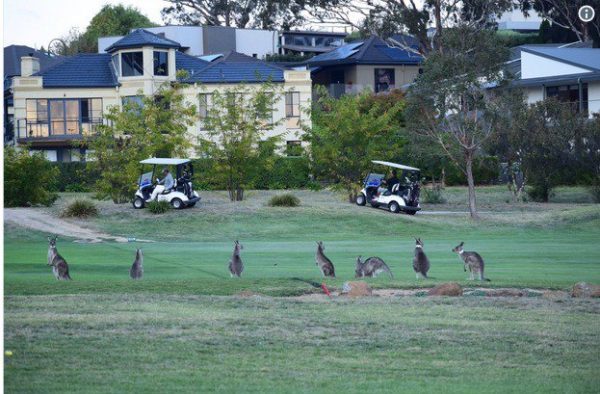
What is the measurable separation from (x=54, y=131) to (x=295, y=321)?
24.7 feet

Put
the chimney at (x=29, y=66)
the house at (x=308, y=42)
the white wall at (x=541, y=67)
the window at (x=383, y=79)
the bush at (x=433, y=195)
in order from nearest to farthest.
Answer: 1. the chimney at (x=29, y=66)
2. the white wall at (x=541, y=67)
3. the house at (x=308, y=42)
4. the bush at (x=433, y=195)
5. the window at (x=383, y=79)

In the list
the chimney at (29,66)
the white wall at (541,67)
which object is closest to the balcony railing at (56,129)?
the chimney at (29,66)

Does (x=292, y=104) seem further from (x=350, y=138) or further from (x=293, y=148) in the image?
(x=350, y=138)

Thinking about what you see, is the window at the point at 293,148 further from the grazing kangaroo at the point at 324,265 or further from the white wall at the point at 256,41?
the grazing kangaroo at the point at 324,265

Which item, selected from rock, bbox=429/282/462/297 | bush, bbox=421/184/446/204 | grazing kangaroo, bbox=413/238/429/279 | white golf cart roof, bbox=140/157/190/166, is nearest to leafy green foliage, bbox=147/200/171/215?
white golf cart roof, bbox=140/157/190/166

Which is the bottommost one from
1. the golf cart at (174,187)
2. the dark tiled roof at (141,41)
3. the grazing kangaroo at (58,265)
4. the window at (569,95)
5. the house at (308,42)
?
the grazing kangaroo at (58,265)

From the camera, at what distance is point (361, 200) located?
15.5 meters

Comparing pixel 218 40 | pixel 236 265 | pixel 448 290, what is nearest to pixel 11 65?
pixel 236 265

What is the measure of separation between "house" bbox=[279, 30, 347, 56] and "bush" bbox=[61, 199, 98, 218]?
3.06 metres

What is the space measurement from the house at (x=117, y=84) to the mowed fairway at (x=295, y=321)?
4.22 feet

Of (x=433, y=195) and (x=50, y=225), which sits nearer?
(x=50, y=225)

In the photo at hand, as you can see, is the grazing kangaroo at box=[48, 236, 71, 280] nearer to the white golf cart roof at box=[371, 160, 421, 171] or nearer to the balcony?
the balcony

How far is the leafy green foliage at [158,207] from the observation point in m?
14.6

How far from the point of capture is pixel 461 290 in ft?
31.4
